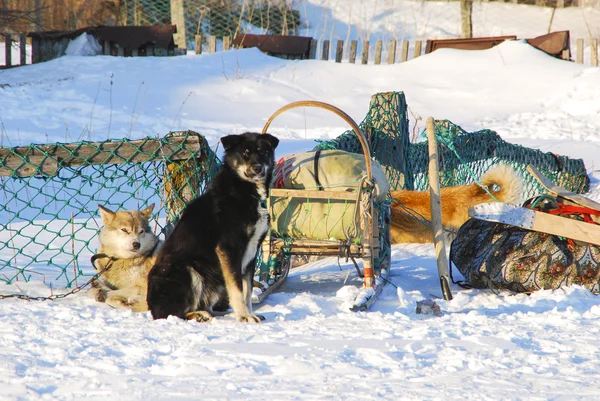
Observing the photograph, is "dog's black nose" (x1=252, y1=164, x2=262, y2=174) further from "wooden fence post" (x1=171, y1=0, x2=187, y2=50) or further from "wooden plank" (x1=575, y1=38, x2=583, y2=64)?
"wooden fence post" (x1=171, y1=0, x2=187, y2=50)

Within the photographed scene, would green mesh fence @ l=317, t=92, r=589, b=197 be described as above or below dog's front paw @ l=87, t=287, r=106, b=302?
above

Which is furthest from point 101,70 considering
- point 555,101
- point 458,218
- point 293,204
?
point 293,204

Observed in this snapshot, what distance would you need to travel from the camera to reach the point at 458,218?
21.9ft

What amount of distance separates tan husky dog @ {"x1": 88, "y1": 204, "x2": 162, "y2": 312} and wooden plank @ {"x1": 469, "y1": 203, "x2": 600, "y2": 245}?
219cm

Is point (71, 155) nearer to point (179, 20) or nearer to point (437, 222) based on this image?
point (437, 222)

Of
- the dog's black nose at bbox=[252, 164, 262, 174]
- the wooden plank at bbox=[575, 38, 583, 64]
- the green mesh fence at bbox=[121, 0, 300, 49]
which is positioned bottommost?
the dog's black nose at bbox=[252, 164, 262, 174]

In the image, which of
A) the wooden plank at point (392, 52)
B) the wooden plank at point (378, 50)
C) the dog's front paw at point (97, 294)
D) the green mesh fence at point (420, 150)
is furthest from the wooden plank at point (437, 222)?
the wooden plank at point (392, 52)

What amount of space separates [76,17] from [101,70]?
6667mm

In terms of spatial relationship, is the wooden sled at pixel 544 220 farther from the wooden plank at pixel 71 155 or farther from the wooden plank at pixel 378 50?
the wooden plank at pixel 378 50

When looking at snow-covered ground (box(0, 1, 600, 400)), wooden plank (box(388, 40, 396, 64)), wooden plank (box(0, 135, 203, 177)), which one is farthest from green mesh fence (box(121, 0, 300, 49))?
wooden plank (box(0, 135, 203, 177))

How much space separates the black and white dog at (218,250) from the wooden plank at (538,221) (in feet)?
5.26

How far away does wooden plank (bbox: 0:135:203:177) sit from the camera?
454cm

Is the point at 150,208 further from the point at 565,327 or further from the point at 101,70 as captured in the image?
the point at 101,70

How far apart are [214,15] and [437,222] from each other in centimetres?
1861
